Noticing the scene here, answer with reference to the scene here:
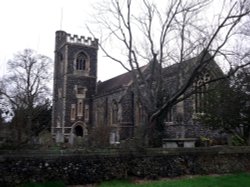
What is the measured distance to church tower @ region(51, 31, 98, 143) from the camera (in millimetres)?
49906

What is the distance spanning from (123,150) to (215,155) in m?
4.25

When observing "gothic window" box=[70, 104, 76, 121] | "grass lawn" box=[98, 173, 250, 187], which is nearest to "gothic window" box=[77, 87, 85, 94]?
"gothic window" box=[70, 104, 76, 121]

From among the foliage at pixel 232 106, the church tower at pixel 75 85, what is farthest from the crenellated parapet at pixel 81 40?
the foliage at pixel 232 106

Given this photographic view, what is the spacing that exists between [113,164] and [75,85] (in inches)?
1541

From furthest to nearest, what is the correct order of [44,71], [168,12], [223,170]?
[44,71], [168,12], [223,170]

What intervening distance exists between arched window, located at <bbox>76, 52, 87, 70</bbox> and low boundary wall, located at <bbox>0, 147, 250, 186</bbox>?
38422 mm

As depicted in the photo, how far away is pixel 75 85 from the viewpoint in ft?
167

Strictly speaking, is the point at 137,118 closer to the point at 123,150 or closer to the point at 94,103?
the point at 94,103

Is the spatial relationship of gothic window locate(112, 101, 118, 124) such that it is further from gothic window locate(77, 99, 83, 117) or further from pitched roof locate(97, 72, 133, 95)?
gothic window locate(77, 99, 83, 117)

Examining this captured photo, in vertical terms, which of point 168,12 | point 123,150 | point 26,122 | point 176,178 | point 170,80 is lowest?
point 176,178

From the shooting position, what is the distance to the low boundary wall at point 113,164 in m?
11.0

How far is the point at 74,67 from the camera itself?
5078 cm

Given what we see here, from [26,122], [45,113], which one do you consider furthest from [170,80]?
[45,113]

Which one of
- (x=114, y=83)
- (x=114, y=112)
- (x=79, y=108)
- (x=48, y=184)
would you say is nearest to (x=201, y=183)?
(x=48, y=184)
